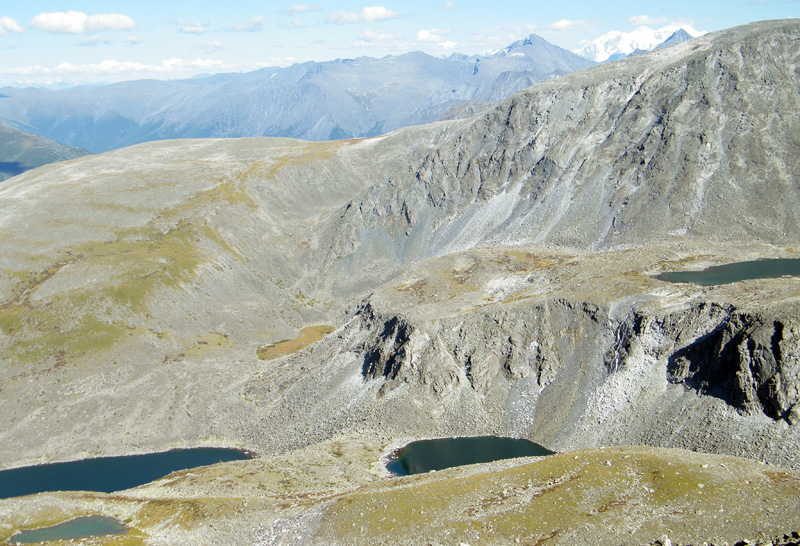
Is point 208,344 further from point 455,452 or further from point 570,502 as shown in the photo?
point 570,502

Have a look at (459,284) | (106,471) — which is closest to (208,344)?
(106,471)

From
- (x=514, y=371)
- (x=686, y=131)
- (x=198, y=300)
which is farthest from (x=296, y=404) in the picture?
(x=686, y=131)

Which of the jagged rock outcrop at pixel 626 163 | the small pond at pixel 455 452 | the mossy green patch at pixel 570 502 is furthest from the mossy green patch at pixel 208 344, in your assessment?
the mossy green patch at pixel 570 502

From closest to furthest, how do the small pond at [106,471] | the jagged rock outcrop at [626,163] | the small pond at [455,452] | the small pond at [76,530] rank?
the small pond at [76,530] < the small pond at [455,452] < the small pond at [106,471] < the jagged rock outcrop at [626,163]

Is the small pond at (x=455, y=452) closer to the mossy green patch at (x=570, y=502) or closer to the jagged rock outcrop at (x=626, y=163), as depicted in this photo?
the mossy green patch at (x=570, y=502)

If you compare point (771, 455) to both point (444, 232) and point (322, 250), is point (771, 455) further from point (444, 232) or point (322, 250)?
point (322, 250)

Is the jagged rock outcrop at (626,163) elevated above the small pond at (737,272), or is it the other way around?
the jagged rock outcrop at (626,163)
